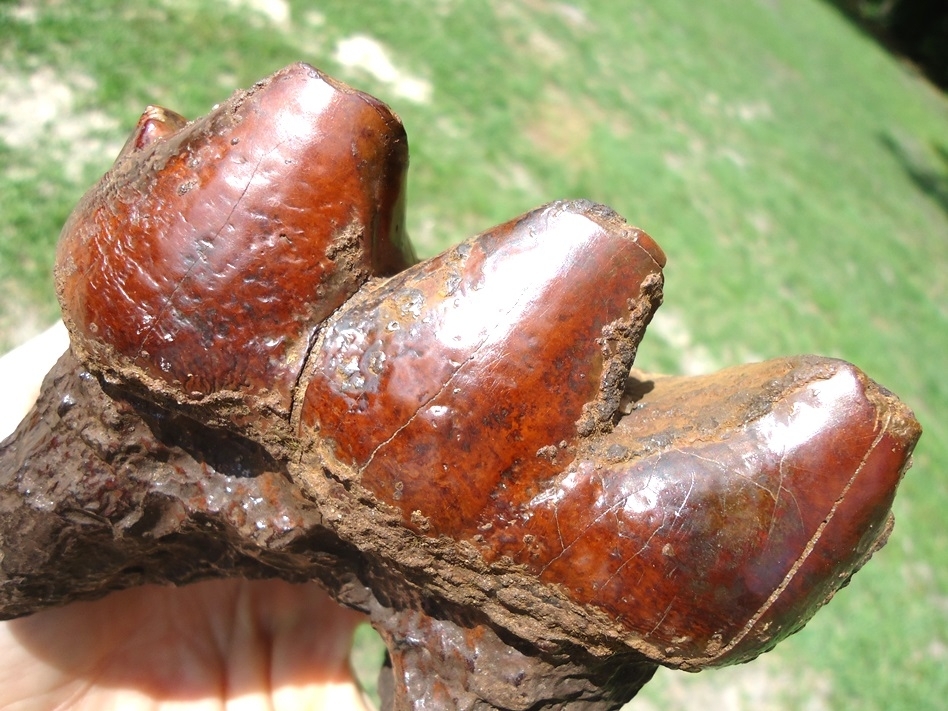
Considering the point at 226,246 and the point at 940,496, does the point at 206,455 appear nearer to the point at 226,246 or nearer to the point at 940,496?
the point at 226,246

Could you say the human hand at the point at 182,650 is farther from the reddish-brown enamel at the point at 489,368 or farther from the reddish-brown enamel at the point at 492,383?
the reddish-brown enamel at the point at 489,368

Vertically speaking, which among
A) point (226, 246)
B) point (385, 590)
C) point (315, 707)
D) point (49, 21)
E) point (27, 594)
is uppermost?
point (226, 246)

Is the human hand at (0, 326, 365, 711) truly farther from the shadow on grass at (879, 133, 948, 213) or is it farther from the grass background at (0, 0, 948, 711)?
the shadow on grass at (879, 133, 948, 213)

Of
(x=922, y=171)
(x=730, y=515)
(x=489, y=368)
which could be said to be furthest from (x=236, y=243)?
(x=922, y=171)

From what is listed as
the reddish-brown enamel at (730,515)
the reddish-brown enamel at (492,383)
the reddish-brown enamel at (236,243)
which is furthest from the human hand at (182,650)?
the reddish-brown enamel at (730,515)

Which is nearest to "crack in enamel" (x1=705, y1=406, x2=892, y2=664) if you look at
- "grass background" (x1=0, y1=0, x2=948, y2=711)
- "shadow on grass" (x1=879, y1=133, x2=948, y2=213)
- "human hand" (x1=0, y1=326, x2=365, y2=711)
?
"human hand" (x1=0, y1=326, x2=365, y2=711)

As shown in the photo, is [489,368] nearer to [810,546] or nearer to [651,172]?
[810,546]

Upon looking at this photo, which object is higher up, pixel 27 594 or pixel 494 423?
pixel 494 423

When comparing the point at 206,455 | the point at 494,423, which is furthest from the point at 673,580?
the point at 206,455
